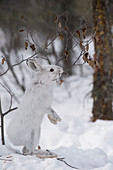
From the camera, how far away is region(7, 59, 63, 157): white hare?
2.66 meters

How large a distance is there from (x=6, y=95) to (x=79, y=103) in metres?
2.25

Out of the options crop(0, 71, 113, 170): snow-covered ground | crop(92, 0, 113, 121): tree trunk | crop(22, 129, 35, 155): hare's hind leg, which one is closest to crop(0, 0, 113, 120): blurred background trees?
crop(92, 0, 113, 121): tree trunk

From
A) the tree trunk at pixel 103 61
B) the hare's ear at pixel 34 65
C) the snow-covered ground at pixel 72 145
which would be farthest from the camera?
the tree trunk at pixel 103 61

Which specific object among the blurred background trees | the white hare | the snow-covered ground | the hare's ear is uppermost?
the blurred background trees

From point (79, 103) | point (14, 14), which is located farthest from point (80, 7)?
point (79, 103)

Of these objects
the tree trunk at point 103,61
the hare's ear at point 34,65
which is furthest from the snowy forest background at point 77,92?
the hare's ear at point 34,65

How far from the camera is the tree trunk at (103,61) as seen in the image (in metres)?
4.72

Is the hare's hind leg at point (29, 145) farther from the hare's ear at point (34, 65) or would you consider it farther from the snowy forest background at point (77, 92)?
the hare's ear at point (34, 65)

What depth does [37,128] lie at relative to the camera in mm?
2725

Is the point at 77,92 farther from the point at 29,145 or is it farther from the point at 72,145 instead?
the point at 29,145

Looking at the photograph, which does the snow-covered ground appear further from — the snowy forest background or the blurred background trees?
the blurred background trees

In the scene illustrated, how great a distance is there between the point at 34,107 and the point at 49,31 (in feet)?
15.6

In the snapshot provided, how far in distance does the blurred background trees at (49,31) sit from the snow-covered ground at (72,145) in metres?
0.68

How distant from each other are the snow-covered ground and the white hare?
208 mm
